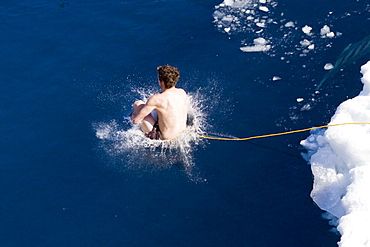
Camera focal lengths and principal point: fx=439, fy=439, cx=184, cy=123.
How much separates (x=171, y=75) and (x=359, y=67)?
3368mm

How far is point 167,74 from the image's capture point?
18.7 ft

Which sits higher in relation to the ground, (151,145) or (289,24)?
(289,24)

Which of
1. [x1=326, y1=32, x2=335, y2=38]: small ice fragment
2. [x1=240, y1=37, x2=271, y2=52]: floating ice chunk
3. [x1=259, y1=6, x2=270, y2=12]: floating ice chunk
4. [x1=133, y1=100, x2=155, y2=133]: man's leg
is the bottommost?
[x1=133, y1=100, x2=155, y2=133]: man's leg

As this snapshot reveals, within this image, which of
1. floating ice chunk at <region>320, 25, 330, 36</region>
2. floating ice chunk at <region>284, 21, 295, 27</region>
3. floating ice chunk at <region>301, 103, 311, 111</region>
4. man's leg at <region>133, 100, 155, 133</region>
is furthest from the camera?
floating ice chunk at <region>284, 21, 295, 27</region>

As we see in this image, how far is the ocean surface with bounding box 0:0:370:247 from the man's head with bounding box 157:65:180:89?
3.29 feet

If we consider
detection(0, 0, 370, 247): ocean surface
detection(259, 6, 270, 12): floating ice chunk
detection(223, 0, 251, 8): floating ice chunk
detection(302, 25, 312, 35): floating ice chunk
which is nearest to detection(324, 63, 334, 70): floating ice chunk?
detection(0, 0, 370, 247): ocean surface

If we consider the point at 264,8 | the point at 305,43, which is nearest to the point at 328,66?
the point at 305,43

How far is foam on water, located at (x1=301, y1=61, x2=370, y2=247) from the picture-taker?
16.1 ft

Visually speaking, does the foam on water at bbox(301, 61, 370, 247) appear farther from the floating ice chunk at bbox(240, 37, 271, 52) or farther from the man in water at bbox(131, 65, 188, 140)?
the floating ice chunk at bbox(240, 37, 271, 52)

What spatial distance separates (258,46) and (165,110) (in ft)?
8.80

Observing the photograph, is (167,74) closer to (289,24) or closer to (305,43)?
(305,43)

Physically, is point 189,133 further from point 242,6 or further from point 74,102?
point 242,6

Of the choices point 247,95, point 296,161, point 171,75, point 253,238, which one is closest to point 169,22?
point 247,95

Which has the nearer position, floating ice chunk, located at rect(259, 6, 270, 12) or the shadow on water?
the shadow on water
